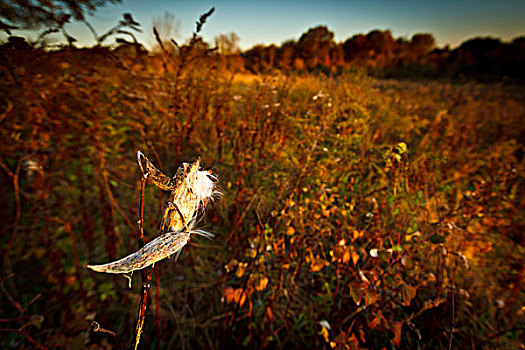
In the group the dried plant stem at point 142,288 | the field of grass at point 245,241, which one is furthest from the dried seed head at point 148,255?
the field of grass at point 245,241

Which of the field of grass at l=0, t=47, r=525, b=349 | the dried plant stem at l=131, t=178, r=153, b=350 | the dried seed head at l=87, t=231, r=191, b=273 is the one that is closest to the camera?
the dried seed head at l=87, t=231, r=191, b=273

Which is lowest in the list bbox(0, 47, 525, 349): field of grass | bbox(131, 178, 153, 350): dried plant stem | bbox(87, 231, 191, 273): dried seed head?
bbox(0, 47, 525, 349): field of grass

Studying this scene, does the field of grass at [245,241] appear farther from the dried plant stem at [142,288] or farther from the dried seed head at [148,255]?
the dried seed head at [148,255]

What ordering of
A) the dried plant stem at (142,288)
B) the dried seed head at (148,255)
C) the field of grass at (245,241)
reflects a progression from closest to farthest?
the dried seed head at (148,255), the dried plant stem at (142,288), the field of grass at (245,241)

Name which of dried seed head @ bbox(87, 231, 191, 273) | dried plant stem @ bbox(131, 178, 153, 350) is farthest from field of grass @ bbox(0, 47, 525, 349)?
dried seed head @ bbox(87, 231, 191, 273)

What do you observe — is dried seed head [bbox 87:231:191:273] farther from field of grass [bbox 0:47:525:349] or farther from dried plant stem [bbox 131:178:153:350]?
field of grass [bbox 0:47:525:349]

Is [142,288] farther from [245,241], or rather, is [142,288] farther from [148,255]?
[245,241]

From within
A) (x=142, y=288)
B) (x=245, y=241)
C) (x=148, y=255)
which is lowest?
(x=245, y=241)

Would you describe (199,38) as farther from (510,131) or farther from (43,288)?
(510,131)

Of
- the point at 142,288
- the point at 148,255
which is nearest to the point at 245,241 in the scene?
the point at 142,288

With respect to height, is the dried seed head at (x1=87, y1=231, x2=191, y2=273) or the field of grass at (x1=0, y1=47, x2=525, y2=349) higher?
the dried seed head at (x1=87, y1=231, x2=191, y2=273)

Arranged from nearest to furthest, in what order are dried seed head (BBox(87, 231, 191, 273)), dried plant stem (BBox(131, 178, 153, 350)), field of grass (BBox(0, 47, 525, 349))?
1. dried seed head (BBox(87, 231, 191, 273))
2. dried plant stem (BBox(131, 178, 153, 350))
3. field of grass (BBox(0, 47, 525, 349))

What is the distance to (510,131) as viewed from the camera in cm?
400

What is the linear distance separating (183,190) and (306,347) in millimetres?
1505
